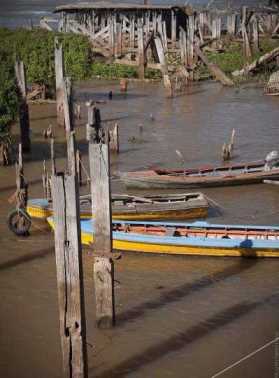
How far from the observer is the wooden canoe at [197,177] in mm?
17969

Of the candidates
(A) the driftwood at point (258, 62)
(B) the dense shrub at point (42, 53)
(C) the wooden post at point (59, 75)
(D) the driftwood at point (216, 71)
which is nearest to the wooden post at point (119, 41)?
(D) the driftwood at point (216, 71)

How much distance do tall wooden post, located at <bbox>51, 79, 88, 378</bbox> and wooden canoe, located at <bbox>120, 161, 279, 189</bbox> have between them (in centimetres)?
903

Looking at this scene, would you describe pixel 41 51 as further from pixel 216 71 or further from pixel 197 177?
pixel 216 71

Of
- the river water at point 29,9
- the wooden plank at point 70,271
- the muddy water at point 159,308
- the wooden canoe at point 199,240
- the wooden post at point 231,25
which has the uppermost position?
the river water at point 29,9

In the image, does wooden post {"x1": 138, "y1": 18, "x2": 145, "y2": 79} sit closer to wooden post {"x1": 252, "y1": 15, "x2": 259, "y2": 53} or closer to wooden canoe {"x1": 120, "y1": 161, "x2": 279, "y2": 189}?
wooden post {"x1": 252, "y1": 15, "x2": 259, "y2": 53}

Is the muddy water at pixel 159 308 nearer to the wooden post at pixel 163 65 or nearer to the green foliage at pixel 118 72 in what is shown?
the wooden post at pixel 163 65

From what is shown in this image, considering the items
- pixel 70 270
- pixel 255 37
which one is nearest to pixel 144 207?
pixel 70 270

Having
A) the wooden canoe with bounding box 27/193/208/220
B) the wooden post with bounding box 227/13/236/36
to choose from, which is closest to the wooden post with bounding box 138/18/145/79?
the wooden post with bounding box 227/13/236/36

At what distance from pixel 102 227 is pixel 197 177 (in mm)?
8080

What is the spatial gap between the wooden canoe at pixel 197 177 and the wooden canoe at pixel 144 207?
185 cm

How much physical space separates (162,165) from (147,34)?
15.3 meters

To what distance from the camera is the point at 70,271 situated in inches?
348

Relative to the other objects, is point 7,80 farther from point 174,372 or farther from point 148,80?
point 148,80

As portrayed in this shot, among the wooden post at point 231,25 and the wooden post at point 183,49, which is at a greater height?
the wooden post at point 231,25
